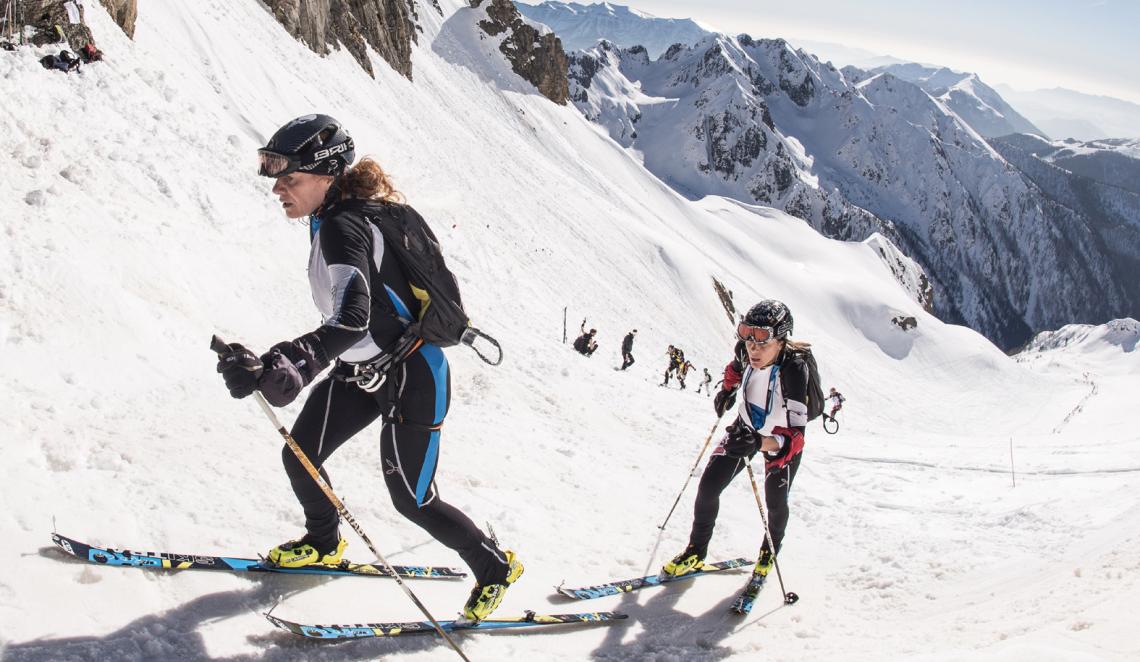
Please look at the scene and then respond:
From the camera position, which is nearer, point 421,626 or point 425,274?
point 425,274

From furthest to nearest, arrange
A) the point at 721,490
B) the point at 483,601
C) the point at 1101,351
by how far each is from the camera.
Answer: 1. the point at 1101,351
2. the point at 721,490
3. the point at 483,601

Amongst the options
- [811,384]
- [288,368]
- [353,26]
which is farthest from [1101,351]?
[288,368]

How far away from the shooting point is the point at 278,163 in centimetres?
381

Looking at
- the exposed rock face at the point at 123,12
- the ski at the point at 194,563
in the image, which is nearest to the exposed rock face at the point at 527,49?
the exposed rock face at the point at 123,12

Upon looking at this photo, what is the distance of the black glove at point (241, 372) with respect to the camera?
10.6ft

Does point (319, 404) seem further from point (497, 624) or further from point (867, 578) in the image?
point (867, 578)

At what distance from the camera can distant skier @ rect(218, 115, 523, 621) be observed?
3.48 metres

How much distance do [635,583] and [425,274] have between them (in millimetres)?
3593

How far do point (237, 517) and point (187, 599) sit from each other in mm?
1076

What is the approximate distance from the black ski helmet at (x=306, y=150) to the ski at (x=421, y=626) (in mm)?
2567

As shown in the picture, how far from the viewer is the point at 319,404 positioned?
4.38m

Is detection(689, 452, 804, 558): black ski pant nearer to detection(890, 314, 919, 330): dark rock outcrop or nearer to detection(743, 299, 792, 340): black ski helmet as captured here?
detection(743, 299, 792, 340): black ski helmet

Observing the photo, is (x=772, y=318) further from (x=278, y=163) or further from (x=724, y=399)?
(x=278, y=163)

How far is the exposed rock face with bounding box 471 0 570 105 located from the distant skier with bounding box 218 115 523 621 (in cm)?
8443
